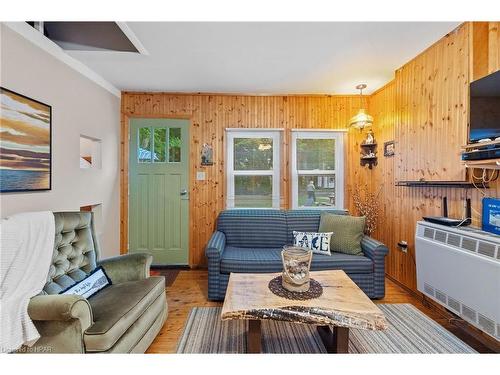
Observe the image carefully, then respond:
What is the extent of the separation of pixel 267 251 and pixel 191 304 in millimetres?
984

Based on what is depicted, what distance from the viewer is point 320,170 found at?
A: 143 inches

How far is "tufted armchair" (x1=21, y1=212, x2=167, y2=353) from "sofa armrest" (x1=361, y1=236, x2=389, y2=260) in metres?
2.06

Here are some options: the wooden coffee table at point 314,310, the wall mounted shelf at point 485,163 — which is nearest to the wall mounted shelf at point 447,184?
the wall mounted shelf at point 485,163

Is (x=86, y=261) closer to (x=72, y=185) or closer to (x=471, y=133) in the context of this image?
(x=72, y=185)

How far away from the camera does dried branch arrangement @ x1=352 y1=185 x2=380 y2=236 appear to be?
335 centimetres

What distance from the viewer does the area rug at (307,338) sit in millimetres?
1789

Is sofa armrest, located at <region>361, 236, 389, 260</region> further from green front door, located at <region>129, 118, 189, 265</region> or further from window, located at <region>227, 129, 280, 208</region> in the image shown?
green front door, located at <region>129, 118, 189, 265</region>

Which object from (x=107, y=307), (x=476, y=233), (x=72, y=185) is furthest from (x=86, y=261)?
(x=476, y=233)

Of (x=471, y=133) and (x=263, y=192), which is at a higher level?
(x=471, y=133)

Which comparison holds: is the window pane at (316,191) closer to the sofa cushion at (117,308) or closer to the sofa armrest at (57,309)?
the sofa cushion at (117,308)

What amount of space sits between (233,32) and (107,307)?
224cm

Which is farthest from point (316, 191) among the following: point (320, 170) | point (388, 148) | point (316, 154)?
point (388, 148)

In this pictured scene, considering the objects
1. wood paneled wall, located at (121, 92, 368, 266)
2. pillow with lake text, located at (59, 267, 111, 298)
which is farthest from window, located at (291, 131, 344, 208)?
pillow with lake text, located at (59, 267, 111, 298)
